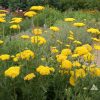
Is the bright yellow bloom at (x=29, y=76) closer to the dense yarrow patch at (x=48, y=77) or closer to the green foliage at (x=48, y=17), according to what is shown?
the dense yarrow patch at (x=48, y=77)

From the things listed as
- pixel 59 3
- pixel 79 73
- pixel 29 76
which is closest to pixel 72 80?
pixel 79 73

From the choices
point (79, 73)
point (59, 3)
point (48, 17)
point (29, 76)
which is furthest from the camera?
point (59, 3)

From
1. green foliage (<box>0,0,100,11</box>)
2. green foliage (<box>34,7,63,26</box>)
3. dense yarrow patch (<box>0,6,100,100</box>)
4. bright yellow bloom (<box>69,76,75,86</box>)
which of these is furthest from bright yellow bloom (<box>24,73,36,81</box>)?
green foliage (<box>0,0,100,11</box>)

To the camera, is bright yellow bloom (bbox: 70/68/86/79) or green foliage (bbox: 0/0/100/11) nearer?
bright yellow bloom (bbox: 70/68/86/79)

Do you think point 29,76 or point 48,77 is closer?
point 29,76

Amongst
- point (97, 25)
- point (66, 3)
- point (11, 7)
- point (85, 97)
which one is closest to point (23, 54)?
point (85, 97)

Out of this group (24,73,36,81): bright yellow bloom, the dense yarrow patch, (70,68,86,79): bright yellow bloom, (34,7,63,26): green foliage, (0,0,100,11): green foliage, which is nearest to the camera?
(24,73,36,81): bright yellow bloom

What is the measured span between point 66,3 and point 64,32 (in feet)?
20.0

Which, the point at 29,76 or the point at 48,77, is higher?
the point at 29,76

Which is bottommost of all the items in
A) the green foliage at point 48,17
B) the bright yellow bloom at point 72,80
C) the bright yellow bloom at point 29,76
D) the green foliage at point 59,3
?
the green foliage at point 59,3

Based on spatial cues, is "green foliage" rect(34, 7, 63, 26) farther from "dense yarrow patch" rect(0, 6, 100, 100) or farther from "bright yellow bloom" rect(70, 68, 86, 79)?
"bright yellow bloom" rect(70, 68, 86, 79)

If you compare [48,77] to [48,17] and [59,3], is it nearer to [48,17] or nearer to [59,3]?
[48,17]

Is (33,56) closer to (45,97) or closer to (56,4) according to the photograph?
(45,97)

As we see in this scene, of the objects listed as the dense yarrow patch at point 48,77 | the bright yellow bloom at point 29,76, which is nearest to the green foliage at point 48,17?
the dense yarrow patch at point 48,77
